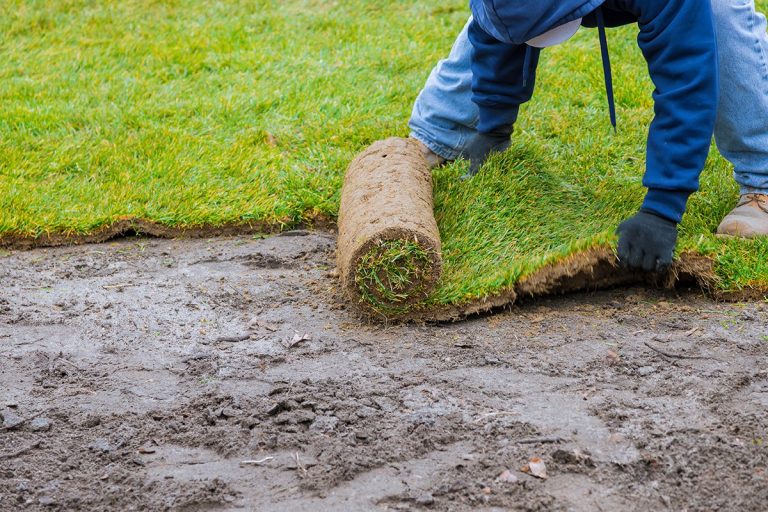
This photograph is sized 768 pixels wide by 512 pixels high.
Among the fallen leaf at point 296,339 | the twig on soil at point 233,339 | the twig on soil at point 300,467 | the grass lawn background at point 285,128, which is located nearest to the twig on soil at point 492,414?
the twig on soil at point 300,467

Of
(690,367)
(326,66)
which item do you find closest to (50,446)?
(690,367)

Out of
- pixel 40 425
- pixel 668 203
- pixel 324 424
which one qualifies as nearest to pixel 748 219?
pixel 668 203

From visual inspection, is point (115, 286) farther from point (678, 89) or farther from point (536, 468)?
point (678, 89)

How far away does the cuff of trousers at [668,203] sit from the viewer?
3.23m

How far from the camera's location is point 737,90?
3.60 m

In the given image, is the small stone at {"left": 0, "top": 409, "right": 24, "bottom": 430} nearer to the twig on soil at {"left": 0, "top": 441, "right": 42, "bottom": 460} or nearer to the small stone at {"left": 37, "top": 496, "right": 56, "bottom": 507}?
the twig on soil at {"left": 0, "top": 441, "right": 42, "bottom": 460}

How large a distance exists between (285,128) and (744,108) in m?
2.49

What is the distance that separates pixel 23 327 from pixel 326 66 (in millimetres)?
3066

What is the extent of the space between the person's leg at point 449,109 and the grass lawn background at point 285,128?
201 millimetres

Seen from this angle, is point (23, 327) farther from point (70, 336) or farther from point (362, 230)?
point (362, 230)

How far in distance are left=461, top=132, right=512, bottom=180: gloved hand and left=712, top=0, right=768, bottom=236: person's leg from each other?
94cm

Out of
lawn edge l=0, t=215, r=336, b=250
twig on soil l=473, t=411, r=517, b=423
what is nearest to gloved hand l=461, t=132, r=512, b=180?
lawn edge l=0, t=215, r=336, b=250

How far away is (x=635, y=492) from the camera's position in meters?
2.31

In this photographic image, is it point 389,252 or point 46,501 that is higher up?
point 389,252
